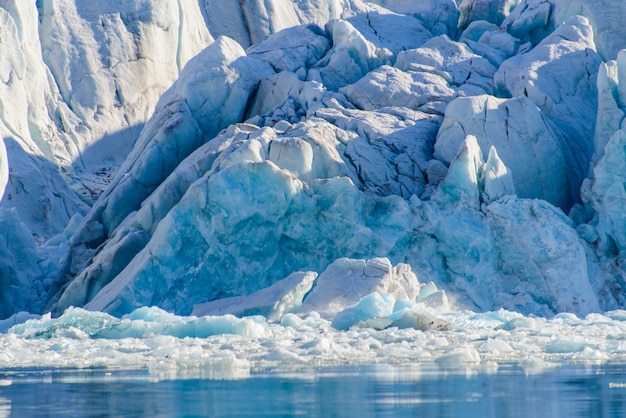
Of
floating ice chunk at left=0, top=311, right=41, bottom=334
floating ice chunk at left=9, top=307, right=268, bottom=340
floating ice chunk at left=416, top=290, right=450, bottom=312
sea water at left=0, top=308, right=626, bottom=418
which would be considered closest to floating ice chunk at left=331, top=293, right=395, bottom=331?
sea water at left=0, top=308, right=626, bottom=418

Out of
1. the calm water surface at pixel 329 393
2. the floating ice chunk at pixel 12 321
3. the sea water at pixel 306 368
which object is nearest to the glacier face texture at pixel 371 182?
the floating ice chunk at pixel 12 321

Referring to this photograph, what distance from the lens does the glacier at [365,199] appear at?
47.8 ft

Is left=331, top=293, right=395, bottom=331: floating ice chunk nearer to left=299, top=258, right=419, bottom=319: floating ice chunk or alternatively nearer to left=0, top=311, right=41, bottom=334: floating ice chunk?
left=299, top=258, right=419, bottom=319: floating ice chunk

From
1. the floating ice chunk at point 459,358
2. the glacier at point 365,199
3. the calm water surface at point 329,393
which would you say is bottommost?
the calm water surface at point 329,393

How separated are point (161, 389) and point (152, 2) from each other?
26.9 metres

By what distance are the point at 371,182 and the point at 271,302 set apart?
3989 millimetres

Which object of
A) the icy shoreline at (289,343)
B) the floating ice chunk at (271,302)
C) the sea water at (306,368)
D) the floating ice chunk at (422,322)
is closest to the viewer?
the sea water at (306,368)

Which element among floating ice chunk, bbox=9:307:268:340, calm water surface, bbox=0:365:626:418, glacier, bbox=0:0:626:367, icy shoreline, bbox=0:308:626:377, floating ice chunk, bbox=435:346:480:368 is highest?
glacier, bbox=0:0:626:367

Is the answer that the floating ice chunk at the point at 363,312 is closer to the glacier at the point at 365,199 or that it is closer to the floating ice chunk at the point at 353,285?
the glacier at the point at 365,199

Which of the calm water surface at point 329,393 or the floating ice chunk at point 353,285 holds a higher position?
the floating ice chunk at point 353,285

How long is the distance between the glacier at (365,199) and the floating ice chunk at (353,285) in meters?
0.03

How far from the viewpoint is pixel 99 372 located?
8539mm

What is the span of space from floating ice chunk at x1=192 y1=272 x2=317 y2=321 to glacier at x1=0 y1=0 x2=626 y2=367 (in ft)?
0.12

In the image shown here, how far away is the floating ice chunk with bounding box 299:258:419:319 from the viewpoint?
47.7 feet
